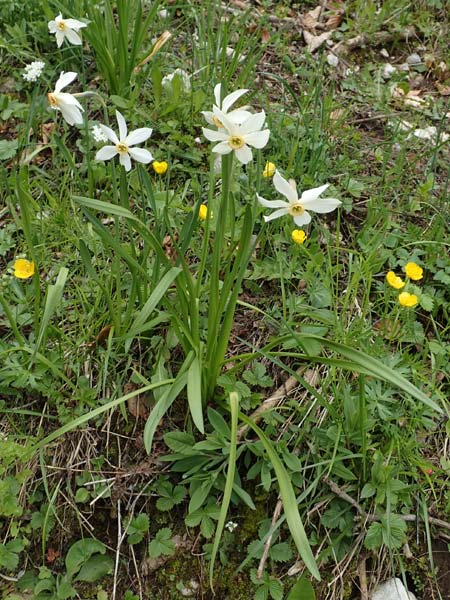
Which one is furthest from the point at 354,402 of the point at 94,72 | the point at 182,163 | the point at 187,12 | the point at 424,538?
the point at 187,12

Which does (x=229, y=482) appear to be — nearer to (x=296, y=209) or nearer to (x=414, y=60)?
(x=296, y=209)

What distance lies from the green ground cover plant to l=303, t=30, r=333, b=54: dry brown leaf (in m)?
0.75

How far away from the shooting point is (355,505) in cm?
163

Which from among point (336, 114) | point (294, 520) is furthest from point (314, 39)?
point (294, 520)

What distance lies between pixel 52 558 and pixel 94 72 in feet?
6.69

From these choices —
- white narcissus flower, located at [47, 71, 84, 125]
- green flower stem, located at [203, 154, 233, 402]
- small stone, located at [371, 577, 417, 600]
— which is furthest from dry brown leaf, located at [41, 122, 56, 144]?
small stone, located at [371, 577, 417, 600]

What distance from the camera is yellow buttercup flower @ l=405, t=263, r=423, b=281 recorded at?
1.98 meters

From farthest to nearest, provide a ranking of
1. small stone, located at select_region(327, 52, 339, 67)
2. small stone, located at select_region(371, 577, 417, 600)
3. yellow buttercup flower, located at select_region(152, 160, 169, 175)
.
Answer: small stone, located at select_region(327, 52, 339, 67)
yellow buttercup flower, located at select_region(152, 160, 169, 175)
small stone, located at select_region(371, 577, 417, 600)

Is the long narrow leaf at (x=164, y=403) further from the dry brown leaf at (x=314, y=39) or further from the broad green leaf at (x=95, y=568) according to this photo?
the dry brown leaf at (x=314, y=39)

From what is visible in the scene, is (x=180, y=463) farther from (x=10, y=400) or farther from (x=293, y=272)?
(x=293, y=272)

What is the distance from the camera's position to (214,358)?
5.43 feet

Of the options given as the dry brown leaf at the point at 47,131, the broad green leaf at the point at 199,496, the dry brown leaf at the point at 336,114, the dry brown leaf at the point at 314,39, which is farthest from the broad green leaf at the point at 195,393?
the dry brown leaf at the point at 314,39

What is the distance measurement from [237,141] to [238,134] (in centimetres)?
1

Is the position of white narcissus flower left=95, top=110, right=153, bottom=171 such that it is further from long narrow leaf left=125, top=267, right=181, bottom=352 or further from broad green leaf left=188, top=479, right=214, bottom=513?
broad green leaf left=188, top=479, right=214, bottom=513
